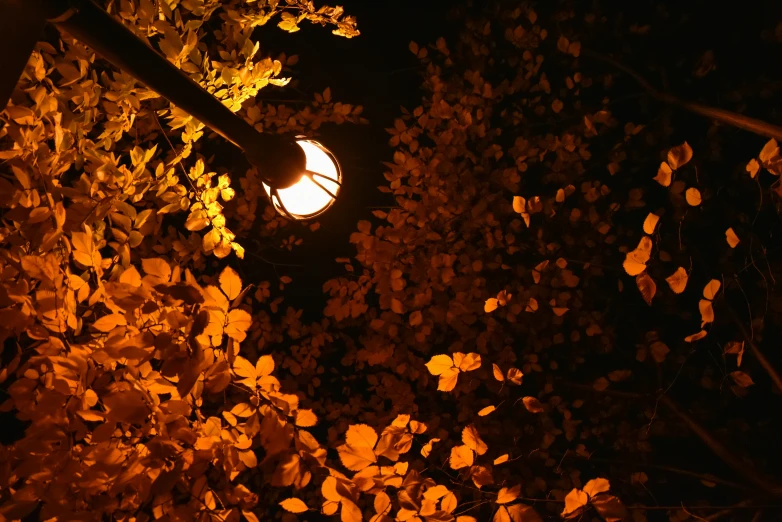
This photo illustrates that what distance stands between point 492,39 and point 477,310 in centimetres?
391

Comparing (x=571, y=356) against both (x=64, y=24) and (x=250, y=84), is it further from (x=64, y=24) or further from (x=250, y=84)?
(x=64, y=24)

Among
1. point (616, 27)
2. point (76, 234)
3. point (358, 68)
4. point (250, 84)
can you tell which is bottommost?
point (76, 234)

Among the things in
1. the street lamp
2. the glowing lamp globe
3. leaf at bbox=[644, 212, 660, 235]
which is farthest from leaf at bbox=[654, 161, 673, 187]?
the street lamp

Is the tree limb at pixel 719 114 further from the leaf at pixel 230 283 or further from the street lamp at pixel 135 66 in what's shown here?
the leaf at pixel 230 283

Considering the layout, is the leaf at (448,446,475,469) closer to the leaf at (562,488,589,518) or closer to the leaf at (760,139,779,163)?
the leaf at (562,488,589,518)

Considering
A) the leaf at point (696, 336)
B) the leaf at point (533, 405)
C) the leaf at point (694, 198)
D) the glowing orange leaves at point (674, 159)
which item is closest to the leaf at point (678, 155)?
the glowing orange leaves at point (674, 159)

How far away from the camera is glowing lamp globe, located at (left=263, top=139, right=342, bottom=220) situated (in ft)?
5.84

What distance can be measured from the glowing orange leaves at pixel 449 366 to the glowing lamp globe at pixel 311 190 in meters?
1.06

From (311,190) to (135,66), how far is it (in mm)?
731

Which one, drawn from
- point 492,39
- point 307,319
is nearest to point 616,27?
point 492,39

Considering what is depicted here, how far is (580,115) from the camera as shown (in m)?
5.86

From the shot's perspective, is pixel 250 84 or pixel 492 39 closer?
pixel 250 84

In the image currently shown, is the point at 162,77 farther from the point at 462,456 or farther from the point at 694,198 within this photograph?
the point at 694,198

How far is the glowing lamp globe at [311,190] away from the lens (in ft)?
5.84
